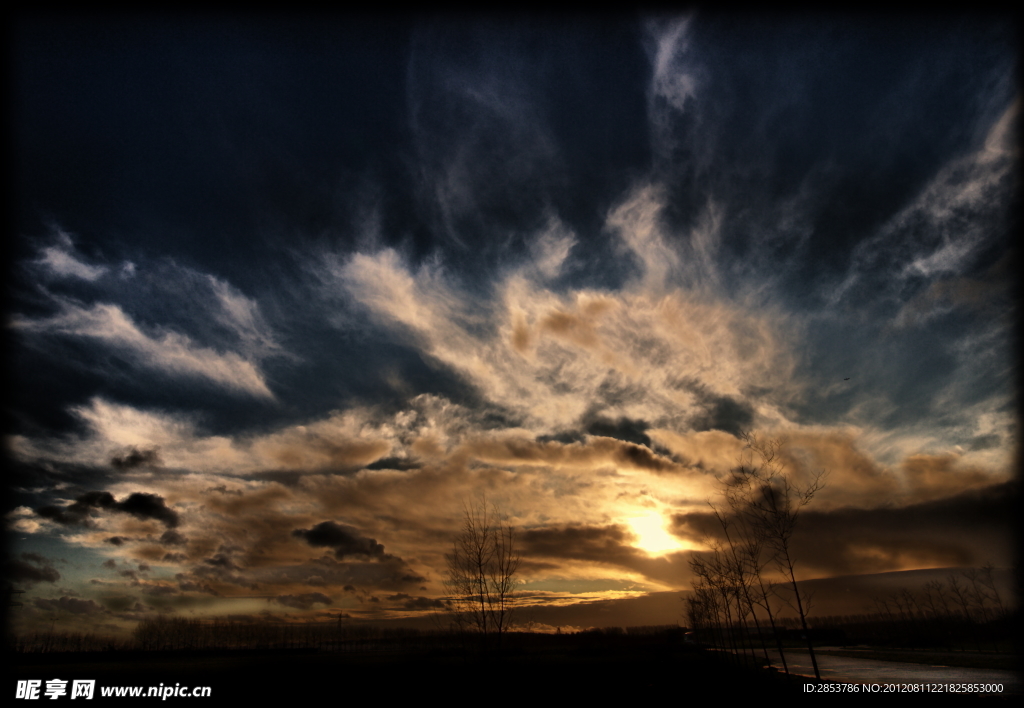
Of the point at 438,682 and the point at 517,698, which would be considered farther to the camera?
the point at 438,682

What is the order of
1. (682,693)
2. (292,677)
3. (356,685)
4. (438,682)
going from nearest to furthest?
1. (682,693)
2. (438,682)
3. (356,685)
4. (292,677)

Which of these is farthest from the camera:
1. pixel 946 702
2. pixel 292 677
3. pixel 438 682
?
pixel 292 677

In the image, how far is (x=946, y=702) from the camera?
21703mm

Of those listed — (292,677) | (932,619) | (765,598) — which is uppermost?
(765,598)

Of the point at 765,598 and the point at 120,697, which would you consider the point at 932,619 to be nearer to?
the point at 765,598

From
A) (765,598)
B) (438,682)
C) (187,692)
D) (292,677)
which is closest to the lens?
(765,598)

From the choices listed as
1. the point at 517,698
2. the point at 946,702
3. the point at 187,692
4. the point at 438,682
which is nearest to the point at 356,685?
the point at 438,682

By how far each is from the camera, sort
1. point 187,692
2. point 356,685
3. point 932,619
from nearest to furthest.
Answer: point 187,692 < point 356,685 < point 932,619

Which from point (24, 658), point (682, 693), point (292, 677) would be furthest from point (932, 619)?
point (24, 658)

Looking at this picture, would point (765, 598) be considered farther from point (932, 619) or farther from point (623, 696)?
point (932, 619)

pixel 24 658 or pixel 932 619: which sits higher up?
pixel 24 658

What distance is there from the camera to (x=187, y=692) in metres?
38.2

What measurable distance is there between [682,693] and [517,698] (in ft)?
34.7

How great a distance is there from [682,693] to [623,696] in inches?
143
